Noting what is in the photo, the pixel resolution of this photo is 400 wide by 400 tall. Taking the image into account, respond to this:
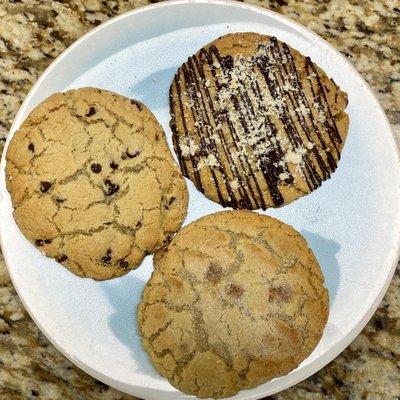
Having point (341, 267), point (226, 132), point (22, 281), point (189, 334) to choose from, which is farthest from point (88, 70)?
point (341, 267)

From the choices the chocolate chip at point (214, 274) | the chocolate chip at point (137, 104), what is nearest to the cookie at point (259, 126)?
the chocolate chip at point (137, 104)

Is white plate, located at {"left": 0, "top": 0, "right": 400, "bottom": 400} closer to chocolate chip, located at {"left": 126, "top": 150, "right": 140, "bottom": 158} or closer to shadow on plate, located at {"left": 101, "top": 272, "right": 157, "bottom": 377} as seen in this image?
shadow on plate, located at {"left": 101, "top": 272, "right": 157, "bottom": 377}

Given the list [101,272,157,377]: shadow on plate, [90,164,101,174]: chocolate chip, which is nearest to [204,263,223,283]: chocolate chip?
[101,272,157,377]: shadow on plate

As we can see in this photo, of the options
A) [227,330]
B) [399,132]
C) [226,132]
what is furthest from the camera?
[399,132]

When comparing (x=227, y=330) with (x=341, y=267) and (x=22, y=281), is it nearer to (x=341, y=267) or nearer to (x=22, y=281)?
(x=341, y=267)

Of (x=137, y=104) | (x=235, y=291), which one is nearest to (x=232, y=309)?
(x=235, y=291)

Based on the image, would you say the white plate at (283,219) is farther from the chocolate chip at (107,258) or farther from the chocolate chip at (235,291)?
the chocolate chip at (235,291)
